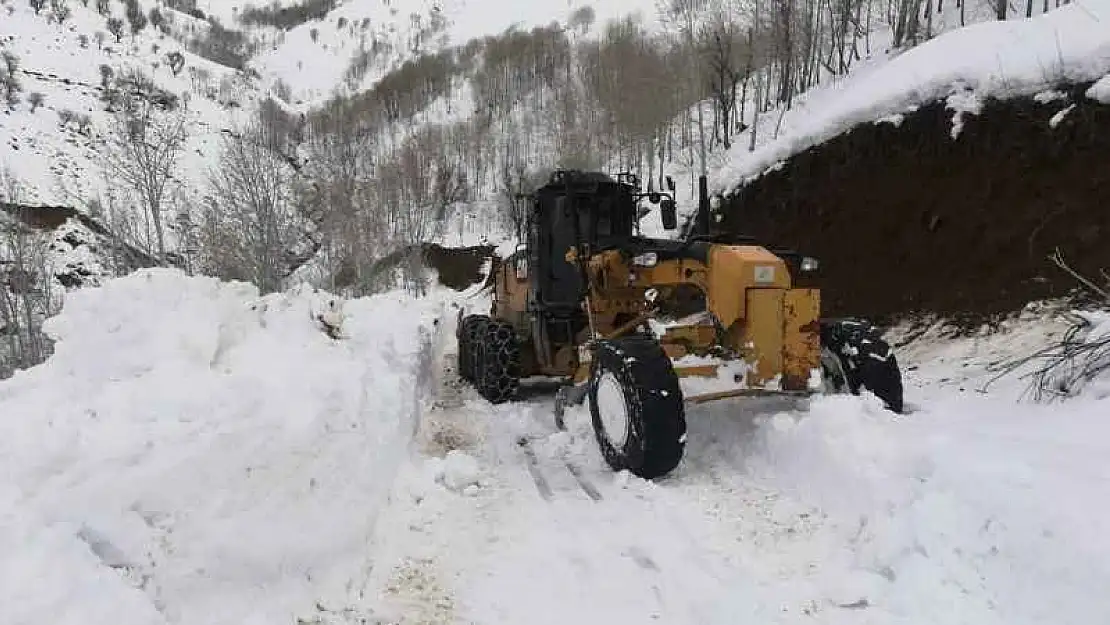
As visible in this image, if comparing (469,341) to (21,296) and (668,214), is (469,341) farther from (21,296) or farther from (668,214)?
(21,296)

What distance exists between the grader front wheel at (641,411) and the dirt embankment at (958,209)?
5.72 m

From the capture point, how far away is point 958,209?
35.2 ft

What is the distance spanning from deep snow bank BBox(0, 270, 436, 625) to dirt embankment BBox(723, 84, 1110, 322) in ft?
25.9

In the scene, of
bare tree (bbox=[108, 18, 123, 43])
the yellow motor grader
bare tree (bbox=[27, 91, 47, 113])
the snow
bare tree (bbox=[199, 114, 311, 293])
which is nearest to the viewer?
the yellow motor grader

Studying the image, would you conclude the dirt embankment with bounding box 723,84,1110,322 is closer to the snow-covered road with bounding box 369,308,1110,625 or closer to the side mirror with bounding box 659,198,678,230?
the snow-covered road with bounding box 369,308,1110,625

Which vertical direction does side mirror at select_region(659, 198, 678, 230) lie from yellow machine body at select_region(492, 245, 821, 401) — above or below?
above

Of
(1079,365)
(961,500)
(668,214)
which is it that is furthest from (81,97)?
(961,500)

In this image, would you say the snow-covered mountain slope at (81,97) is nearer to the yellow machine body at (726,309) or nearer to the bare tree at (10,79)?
the bare tree at (10,79)

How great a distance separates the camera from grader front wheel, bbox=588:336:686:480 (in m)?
5.29

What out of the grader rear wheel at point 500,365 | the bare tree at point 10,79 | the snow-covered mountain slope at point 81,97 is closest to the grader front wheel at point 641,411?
the grader rear wheel at point 500,365

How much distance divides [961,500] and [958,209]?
27.3ft

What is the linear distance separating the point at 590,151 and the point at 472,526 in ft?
112

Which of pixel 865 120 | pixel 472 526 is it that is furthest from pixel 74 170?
pixel 472 526

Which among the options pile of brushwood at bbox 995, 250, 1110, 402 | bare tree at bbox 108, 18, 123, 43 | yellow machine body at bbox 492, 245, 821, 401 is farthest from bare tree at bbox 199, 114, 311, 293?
bare tree at bbox 108, 18, 123, 43
